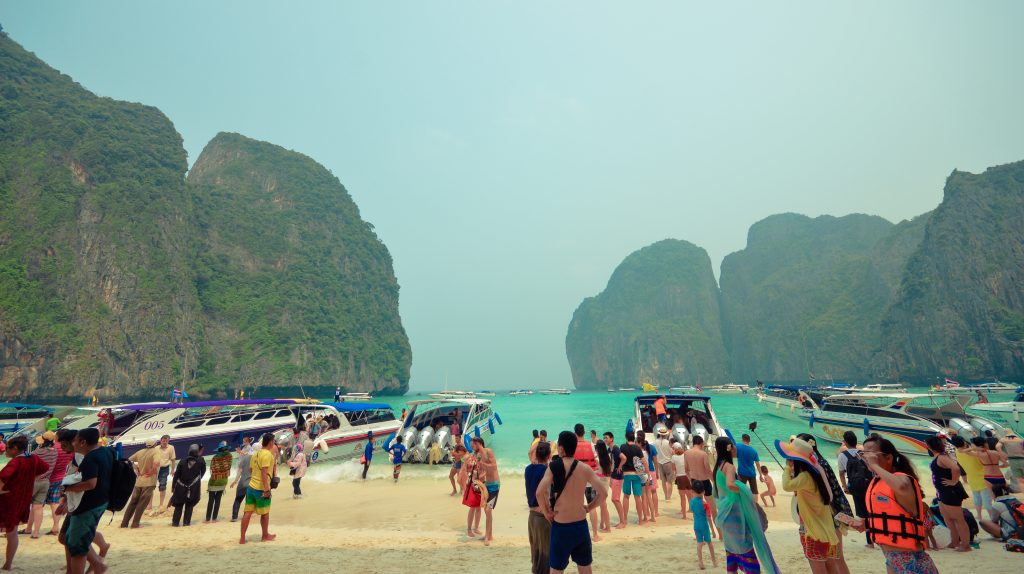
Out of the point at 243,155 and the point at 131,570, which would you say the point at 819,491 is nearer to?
the point at 131,570

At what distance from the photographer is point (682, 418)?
17594 mm

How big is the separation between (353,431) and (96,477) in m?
15.5

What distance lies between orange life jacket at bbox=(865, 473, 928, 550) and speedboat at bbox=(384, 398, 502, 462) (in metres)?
12.9

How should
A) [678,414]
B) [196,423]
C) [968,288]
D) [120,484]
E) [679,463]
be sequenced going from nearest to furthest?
[120,484] < [679,463] < [196,423] < [678,414] < [968,288]

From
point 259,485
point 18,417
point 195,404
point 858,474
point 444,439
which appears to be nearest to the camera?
point 858,474

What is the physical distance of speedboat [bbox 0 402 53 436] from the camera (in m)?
21.4

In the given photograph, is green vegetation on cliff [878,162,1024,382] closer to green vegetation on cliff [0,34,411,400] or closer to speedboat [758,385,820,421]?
speedboat [758,385,820,421]

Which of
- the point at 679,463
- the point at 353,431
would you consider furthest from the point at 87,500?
the point at 353,431

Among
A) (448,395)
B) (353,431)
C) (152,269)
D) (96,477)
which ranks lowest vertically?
(353,431)

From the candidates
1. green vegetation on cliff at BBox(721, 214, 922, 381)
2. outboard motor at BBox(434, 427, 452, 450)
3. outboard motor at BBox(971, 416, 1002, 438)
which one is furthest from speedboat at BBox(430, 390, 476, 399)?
green vegetation on cliff at BBox(721, 214, 922, 381)

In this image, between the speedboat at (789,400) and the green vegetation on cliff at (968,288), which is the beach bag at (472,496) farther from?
the green vegetation on cliff at (968,288)

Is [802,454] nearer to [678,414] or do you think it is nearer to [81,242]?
[678,414]

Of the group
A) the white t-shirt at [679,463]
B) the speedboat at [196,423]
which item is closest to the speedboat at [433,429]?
the speedboat at [196,423]

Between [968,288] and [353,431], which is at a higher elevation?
[968,288]
